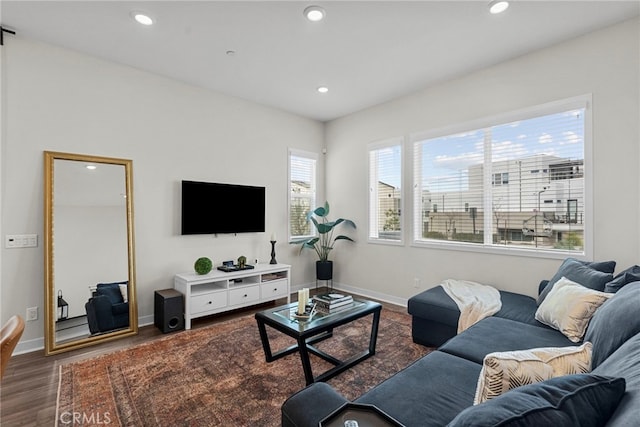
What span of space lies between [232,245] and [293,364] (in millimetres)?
2124

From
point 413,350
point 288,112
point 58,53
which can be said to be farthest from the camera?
point 288,112

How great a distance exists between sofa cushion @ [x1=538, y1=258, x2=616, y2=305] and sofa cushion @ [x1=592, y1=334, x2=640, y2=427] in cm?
145

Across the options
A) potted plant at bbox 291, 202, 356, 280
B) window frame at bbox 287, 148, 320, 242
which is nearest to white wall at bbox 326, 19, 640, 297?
potted plant at bbox 291, 202, 356, 280

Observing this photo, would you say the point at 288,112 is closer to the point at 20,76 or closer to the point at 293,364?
the point at 20,76

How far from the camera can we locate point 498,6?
7.92 ft

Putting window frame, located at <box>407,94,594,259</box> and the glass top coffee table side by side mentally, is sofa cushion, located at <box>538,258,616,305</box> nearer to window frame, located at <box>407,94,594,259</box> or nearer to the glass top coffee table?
window frame, located at <box>407,94,594,259</box>

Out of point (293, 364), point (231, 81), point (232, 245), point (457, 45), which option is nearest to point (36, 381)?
point (293, 364)

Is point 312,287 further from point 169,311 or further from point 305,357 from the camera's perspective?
point 305,357

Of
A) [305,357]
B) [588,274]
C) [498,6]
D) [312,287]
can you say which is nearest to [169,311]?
[305,357]

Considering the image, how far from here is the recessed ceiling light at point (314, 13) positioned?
243 centimetres

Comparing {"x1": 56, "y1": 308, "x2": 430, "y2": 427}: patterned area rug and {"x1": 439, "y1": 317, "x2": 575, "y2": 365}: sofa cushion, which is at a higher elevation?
{"x1": 439, "y1": 317, "x2": 575, "y2": 365}: sofa cushion

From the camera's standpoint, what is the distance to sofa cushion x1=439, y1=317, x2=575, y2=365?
1867mm

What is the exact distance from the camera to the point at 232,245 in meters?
4.26

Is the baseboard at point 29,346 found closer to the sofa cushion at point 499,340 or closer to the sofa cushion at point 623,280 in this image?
the sofa cushion at point 499,340
